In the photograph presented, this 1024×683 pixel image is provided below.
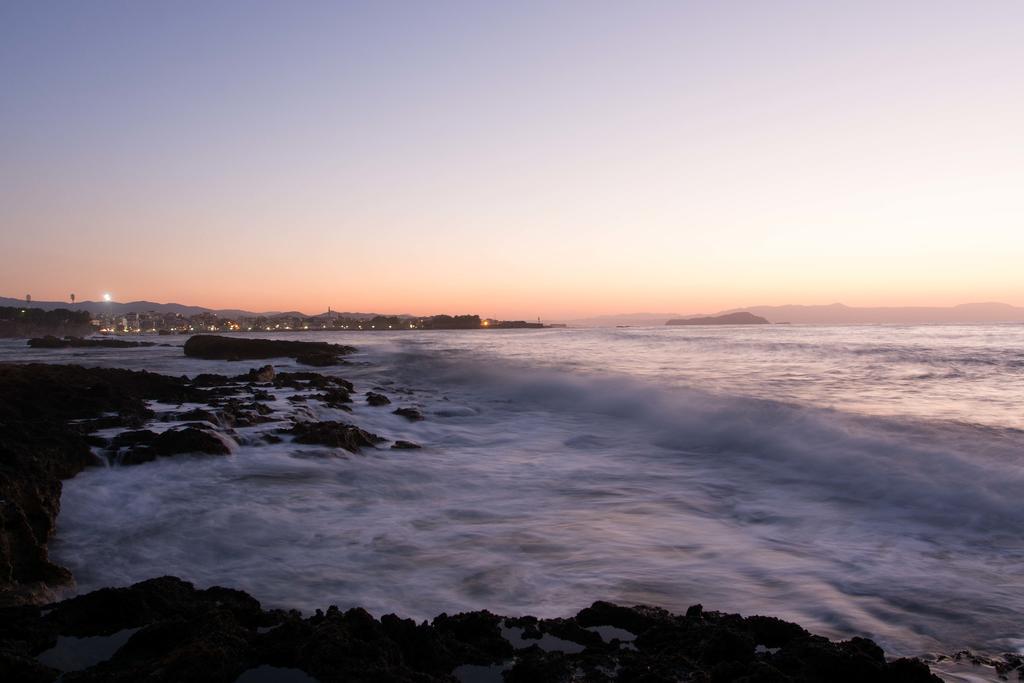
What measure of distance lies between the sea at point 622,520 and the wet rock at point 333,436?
26 centimetres

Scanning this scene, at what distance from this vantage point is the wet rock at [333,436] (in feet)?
31.5

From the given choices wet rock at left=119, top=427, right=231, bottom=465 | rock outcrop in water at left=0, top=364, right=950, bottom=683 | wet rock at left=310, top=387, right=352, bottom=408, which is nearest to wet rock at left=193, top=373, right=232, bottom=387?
wet rock at left=310, top=387, right=352, bottom=408

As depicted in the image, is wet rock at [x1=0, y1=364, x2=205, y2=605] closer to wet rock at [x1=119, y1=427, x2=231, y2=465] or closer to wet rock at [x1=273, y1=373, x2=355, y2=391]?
wet rock at [x1=119, y1=427, x2=231, y2=465]

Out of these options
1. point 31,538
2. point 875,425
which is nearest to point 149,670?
point 31,538

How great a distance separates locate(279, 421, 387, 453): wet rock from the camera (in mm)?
9594

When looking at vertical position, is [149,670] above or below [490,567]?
above

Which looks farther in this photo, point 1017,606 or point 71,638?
point 1017,606

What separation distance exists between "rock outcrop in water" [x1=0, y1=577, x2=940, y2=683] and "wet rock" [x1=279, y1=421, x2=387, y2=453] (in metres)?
5.64

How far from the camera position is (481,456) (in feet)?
33.2

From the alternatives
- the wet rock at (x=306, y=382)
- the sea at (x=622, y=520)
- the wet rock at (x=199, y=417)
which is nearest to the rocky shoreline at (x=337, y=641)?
the sea at (x=622, y=520)

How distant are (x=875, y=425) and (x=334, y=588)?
1021 centimetres

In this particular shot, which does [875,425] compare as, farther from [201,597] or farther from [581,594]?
[201,597]

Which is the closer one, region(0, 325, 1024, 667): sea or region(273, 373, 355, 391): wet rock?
region(0, 325, 1024, 667): sea

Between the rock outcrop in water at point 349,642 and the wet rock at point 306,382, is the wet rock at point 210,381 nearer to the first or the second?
the wet rock at point 306,382
